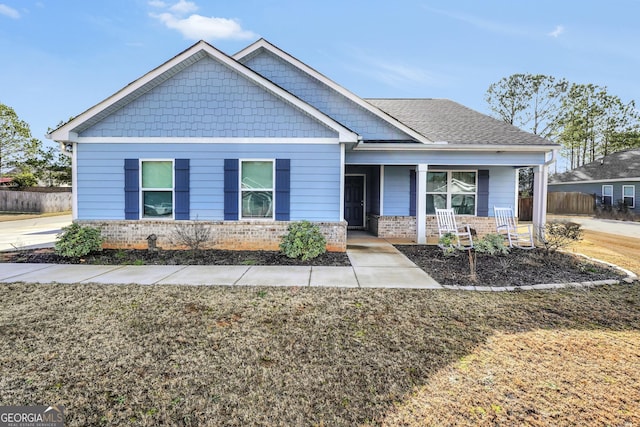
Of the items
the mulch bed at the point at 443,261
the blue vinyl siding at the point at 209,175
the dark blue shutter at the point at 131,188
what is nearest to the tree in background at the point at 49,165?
the mulch bed at the point at 443,261

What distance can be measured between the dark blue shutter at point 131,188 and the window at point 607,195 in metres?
28.4

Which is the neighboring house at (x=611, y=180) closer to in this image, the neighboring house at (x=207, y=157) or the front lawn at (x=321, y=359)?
the front lawn at (x=321, y=359)

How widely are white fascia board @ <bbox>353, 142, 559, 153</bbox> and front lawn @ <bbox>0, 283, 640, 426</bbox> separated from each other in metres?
5.38

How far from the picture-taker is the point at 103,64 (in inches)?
656

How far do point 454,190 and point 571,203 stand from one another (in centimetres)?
1898

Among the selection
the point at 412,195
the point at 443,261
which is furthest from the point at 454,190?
the point at 443,261

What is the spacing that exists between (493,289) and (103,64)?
20.2 metres

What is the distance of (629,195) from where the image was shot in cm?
2098

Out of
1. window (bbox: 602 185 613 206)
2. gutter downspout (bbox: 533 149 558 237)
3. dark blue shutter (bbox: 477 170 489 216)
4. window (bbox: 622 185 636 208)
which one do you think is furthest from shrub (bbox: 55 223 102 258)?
window (bbox: 602 185 613 206)

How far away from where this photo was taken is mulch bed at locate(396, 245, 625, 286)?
589cm

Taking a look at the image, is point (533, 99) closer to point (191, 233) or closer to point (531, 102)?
point (531, 102)

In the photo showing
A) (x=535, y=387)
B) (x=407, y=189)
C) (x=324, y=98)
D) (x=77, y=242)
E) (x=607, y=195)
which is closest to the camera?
(x=535, y=387)

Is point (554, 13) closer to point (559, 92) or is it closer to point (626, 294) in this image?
point (626, 294)

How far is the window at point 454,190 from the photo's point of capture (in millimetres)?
11141
